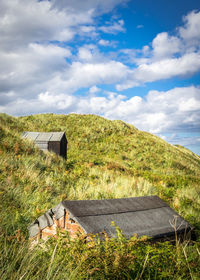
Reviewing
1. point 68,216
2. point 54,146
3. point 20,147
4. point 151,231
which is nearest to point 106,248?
point 68,216

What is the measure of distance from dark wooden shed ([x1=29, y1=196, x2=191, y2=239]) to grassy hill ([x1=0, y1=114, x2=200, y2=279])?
28 cm

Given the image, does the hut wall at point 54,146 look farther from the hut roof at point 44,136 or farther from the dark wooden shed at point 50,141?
the hut roof at point 44,136

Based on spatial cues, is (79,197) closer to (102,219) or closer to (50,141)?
(102,219)

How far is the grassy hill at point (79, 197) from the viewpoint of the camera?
2.48m

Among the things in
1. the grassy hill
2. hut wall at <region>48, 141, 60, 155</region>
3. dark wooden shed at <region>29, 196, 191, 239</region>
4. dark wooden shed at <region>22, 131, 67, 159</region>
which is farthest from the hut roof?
dark wooden shed at <region>29, 196, 191, 239</region>

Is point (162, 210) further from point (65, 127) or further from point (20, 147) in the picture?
point (65, 127)

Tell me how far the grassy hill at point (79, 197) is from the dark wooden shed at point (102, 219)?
284 millimetres

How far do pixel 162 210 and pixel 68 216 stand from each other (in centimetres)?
242

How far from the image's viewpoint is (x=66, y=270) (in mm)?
2633

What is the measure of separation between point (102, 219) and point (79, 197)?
3675 mm

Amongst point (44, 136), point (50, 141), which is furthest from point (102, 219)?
point (44, 136)

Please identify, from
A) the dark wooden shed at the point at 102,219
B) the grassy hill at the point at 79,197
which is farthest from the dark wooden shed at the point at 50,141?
the dark wooden shed at the point at 102,219

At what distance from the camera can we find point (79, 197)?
7242mm

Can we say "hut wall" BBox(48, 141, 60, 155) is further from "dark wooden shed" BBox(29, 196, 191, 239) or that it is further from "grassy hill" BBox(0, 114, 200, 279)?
"dark wooden shed" BBox(29, 196, 191, 239)
